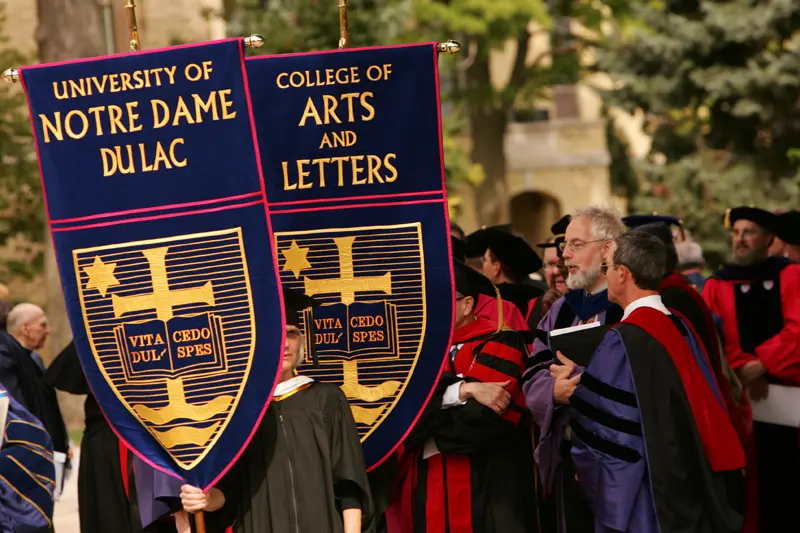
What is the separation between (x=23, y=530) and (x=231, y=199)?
1937mm

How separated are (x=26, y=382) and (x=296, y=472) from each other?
13.7ft

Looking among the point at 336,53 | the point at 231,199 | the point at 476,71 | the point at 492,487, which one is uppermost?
the point at 476,71

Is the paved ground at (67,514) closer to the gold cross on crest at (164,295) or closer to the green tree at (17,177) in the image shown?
the gold cross on crest at (164,295)

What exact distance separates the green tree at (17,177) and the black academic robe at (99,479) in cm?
1180

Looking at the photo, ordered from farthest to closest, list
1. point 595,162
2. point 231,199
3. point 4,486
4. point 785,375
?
point 595,162 → point 785,375 → point 4,486 → point 231,199

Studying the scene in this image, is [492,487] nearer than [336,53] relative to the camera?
No

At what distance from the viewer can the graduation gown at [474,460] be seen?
21.3 feet

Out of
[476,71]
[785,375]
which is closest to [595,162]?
[476,71]

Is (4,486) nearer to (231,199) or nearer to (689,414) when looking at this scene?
(231,199)

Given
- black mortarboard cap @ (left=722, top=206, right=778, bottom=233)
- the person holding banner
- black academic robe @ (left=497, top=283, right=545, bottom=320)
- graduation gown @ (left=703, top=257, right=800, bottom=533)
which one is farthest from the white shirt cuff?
black mortarboard cap @ (left=722, top=206, right=778, bottom=233)

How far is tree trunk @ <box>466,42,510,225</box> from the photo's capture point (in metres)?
31.2

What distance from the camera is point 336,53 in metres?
5.98

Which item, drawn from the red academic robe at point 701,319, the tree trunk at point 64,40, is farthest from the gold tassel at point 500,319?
the tree trunk at point 64,40

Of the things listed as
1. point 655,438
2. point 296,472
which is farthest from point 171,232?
point 655,438
